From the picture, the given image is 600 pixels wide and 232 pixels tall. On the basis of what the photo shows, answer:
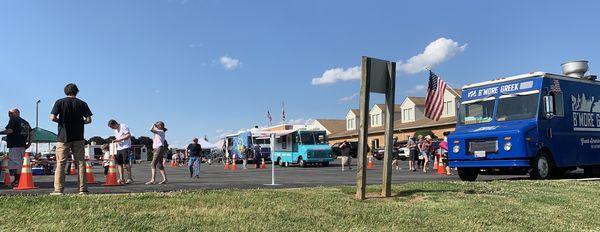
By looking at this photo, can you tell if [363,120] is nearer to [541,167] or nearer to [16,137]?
[16,137]

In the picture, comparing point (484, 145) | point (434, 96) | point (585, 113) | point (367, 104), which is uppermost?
point (434, 96)

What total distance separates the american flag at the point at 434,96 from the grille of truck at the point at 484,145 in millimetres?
6863

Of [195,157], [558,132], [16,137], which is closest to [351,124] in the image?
[195,157]

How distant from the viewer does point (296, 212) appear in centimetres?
676

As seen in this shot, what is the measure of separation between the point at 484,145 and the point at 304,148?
1813 centimetres

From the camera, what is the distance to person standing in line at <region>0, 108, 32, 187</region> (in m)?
11.6

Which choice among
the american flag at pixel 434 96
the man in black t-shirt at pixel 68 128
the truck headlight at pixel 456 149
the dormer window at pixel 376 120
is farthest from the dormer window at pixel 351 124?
the man in black t-shirt at pixel 68 128

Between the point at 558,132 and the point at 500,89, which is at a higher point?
the point at 500,89

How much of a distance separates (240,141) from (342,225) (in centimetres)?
Result: 3520

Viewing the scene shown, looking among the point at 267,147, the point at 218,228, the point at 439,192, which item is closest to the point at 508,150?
the point at 439,192

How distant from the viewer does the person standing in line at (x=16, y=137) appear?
456 inches

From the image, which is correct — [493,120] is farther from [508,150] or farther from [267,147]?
[267,147]

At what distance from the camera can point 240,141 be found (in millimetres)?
41094

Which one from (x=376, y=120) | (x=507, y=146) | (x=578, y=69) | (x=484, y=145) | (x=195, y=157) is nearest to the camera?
(x=507, y=146)
